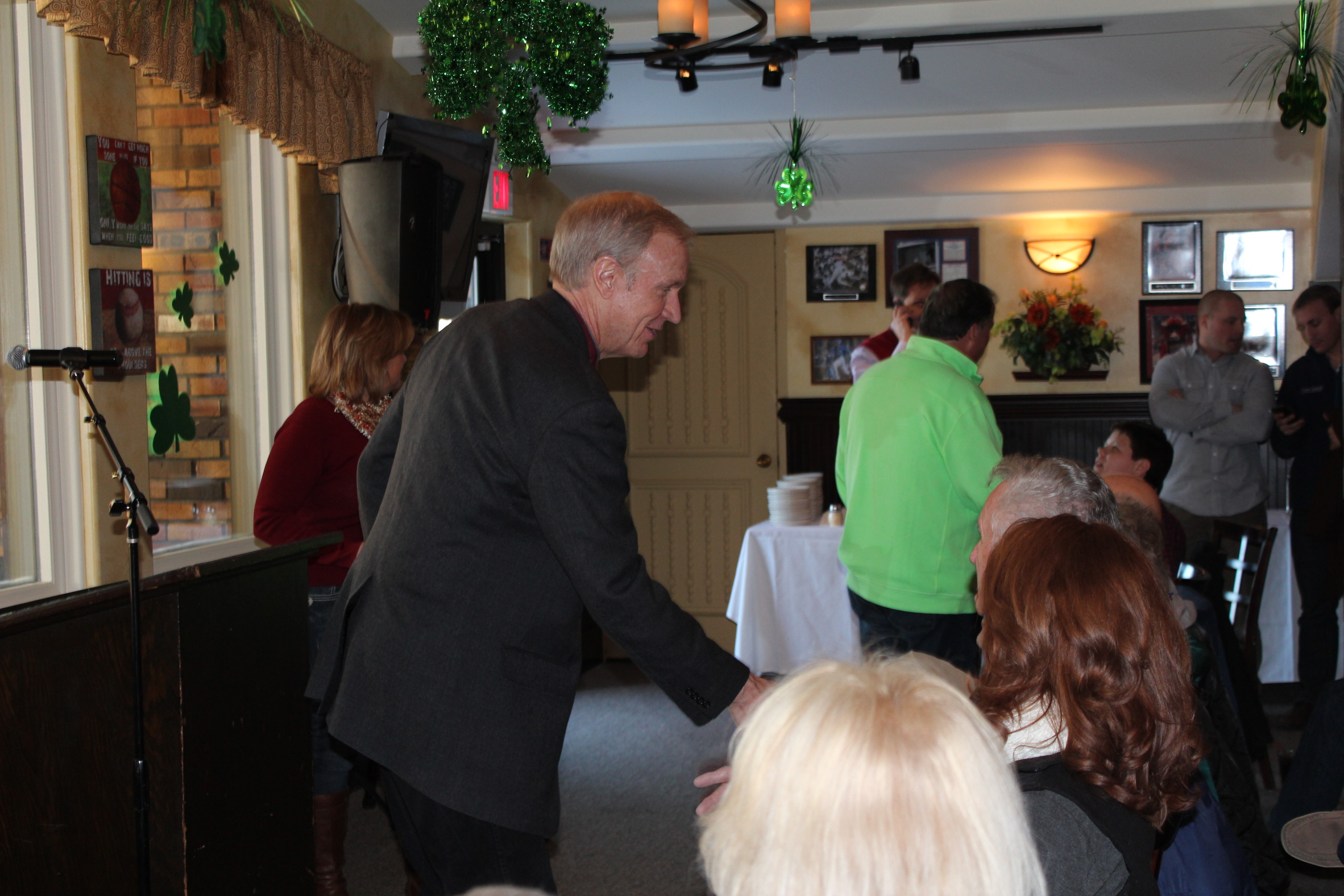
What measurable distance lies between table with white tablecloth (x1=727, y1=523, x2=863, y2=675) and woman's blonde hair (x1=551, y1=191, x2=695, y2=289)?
314 centimetres

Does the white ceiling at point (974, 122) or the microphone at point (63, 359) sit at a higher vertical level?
the white ceiling at point (974, 122)

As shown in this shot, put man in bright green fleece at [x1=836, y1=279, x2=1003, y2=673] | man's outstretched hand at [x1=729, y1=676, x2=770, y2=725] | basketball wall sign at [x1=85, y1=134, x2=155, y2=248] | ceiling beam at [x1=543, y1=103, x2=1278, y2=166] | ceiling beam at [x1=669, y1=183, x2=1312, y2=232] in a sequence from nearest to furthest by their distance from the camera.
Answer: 1. man's outstretched hand at [x1=729, y1=676, x2=770, y2=725]
2. man in bright green fleece at [x1=836, y1=279, x2=1003, y2=673]
3. basketball wall sign at [x1=85, y1=134, x2=155, y2=248]
4. ceiling beam at [x1=543, y1=103, x2=1278, y2=166]
5. ceiling beam at [x1=669, y1=183, x2=1312, y2=232]


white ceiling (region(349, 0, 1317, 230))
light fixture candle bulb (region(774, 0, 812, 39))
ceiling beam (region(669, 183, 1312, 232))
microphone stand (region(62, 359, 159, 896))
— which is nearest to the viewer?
microphone stand (region(62, 359, 159, 896))

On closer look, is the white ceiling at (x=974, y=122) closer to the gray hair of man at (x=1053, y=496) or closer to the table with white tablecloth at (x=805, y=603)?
the table with white tablecloth at (x=805, y=603)

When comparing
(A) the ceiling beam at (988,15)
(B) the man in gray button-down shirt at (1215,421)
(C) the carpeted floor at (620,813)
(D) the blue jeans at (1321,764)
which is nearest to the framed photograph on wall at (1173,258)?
(B) the man in gray button-down shirt at (1215,421)

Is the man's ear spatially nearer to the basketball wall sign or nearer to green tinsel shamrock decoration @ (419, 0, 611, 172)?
green tinsel shamrock decoration @ (419, 0, 611, 172)

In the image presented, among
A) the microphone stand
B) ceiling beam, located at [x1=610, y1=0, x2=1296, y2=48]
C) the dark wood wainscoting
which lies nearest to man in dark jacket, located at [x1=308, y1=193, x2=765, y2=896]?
the microphone stand

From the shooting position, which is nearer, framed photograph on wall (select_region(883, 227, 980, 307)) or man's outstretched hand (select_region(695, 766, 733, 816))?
man's outstretched hand (select_region(695, 766, 733, 816))

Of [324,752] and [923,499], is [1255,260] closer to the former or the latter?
[923,499]

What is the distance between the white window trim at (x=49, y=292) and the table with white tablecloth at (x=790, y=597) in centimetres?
273

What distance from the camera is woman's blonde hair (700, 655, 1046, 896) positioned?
2.62ft

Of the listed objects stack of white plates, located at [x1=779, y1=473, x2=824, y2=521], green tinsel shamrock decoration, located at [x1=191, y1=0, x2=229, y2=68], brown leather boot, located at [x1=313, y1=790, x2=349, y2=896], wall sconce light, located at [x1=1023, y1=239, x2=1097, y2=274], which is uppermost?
wall sconce light, located at [x1=1023, y1=239, x2=1097, y2=274]

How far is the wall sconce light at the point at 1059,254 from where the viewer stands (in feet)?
21.5

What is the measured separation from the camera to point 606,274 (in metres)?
1.82
